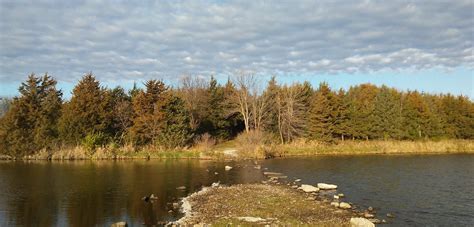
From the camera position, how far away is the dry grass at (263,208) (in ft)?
63.6

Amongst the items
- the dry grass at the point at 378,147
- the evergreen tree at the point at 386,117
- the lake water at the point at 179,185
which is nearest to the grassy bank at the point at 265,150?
the dry grass at the point at 378,147

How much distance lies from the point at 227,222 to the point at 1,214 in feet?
45.7

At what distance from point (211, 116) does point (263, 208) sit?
48855mm

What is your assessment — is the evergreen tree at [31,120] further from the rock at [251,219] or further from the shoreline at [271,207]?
the rock at [251,219]

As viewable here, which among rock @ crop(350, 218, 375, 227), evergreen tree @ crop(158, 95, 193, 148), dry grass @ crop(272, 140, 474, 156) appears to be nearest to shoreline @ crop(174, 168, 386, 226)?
rock @ crop(350, 218, 375, 227)

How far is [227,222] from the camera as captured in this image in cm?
1892

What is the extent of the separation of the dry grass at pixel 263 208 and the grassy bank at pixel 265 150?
26126 millimetres

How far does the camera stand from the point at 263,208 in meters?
22.4

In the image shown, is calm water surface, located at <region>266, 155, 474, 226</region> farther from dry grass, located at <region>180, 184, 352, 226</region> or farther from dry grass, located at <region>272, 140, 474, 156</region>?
dry grass, located at <region>272, 140, 474, 156</region>

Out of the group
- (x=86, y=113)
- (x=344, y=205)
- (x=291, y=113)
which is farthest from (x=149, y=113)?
(x=344, y=205)

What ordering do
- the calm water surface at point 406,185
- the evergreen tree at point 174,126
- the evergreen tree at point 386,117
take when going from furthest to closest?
the evergreen tree at point 386,117 < the evergreen tree at point 174,126 < the calm water surface at point 406,185

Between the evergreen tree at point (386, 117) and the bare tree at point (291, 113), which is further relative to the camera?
the evergreen tree at point (386, 117)

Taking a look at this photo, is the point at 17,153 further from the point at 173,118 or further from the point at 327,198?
the point at 327,198

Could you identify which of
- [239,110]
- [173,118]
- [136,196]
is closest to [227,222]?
[136,196]
